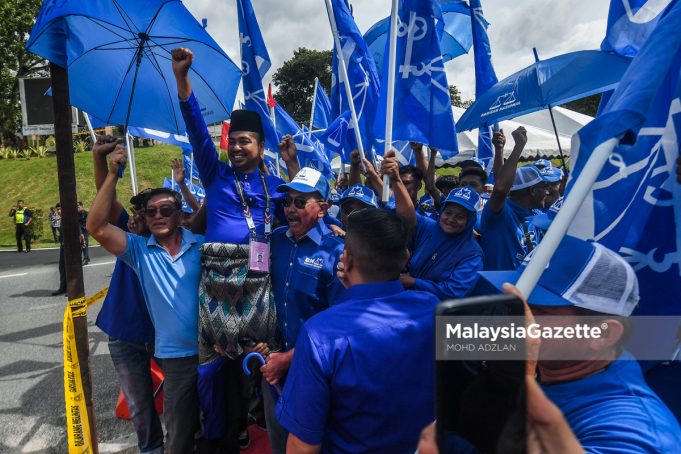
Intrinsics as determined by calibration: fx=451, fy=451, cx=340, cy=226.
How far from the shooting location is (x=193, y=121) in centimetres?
255

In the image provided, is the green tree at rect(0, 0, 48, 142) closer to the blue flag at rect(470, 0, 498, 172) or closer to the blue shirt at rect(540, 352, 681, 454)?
the blue flag at rect(470, 0, 498, 172)

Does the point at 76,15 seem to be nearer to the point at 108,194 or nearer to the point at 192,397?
the point at 108,194

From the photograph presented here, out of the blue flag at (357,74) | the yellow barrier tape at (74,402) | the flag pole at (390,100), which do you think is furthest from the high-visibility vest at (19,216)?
the flag pole at (390,100)

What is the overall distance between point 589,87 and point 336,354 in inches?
107

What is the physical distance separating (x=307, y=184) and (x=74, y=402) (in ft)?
6.37

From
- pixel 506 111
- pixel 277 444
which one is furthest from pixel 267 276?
pixel 506 111

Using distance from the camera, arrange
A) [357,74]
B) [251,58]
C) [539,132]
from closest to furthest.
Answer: [251,58] < [357,74] < [539,132]

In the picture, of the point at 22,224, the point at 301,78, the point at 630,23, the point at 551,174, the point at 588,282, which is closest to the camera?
the point at 588,282

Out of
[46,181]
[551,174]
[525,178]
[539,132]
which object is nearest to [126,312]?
[525,178]

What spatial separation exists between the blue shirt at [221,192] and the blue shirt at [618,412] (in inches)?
73.2

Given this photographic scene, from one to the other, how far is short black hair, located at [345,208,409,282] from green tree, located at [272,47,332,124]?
52.7 m

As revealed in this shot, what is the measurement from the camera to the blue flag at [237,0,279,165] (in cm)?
414

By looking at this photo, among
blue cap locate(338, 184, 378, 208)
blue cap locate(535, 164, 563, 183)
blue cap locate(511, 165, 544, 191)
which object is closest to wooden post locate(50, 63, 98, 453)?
blue cap locate(338, 184, 378, 208)

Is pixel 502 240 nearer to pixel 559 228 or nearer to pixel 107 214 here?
pixel 559 228
